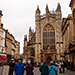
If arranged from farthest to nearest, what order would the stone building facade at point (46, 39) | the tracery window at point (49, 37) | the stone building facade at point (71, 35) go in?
the tracery window at point (49, 37), the stone building facade at point (46, 39), the stone building facade at point (71, 35)

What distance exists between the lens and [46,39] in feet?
153

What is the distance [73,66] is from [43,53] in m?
23.3

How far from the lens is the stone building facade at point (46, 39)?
44.9 metres

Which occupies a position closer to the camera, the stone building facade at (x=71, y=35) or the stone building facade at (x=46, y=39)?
the stone building facade at (x=71, y=35)

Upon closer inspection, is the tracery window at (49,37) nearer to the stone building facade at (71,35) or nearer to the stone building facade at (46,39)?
the stone building facade at (46,39)

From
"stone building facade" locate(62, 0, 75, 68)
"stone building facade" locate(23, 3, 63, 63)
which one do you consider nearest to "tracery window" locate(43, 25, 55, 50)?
"stone building facade" locate(23, 3, 63, 63)

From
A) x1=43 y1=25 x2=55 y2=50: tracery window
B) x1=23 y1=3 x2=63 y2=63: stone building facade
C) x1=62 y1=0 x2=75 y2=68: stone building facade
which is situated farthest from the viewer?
x1=43 y1=25 x2=55 y2=50: tracery window

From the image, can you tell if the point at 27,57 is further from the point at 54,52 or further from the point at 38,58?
the point at 54,52

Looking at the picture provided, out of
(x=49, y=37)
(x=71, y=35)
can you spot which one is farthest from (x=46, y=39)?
(x=71, y=35)

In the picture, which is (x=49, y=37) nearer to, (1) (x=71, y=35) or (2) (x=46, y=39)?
(2) (x=46, y=39)

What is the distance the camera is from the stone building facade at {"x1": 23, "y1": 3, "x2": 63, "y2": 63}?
4494 cm

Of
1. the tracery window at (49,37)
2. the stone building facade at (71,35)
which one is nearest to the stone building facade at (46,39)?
the tracery window at (49,37)

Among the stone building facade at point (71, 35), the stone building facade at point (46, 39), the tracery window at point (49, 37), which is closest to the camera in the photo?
the stone building facade at point (71, 35)

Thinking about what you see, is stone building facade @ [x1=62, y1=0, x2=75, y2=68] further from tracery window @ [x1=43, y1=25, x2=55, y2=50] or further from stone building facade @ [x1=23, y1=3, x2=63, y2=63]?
tracery window @ [x1=43, y1=25, x2=55, y2=50]
